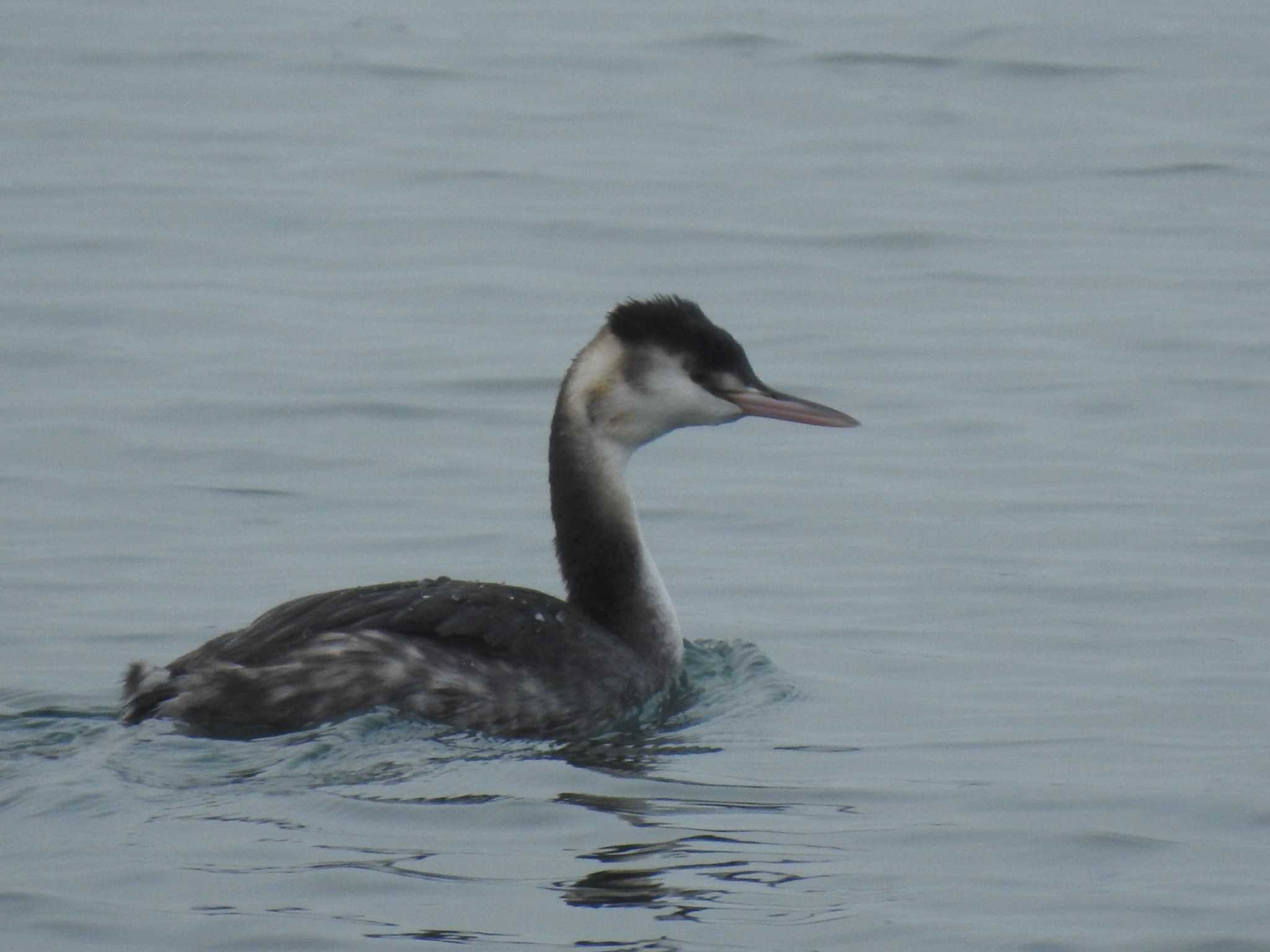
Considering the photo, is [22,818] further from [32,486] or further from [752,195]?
[752,195]

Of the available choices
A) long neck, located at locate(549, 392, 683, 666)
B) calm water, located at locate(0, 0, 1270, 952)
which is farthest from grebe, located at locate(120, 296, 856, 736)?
calm water, located at locate(0, 0, 1270, 952)

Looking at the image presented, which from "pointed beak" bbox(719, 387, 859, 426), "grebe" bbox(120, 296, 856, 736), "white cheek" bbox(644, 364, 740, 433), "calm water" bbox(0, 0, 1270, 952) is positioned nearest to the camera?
"calm water" bbox(0, 0, 1270, 952)

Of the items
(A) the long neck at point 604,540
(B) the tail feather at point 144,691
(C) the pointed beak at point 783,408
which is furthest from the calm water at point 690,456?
(C) the pointed beak at point 783,408

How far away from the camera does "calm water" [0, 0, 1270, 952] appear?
6.98 m

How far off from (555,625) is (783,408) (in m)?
1.17

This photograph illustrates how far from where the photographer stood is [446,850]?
23.1 feet

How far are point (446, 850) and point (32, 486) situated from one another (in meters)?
4.70

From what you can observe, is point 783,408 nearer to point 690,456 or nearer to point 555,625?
point 555,625

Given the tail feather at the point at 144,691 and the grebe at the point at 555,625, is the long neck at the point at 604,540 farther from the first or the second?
the tail feather at the point at 144,691

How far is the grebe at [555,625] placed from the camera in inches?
310

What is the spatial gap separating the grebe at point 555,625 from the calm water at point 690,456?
13cm

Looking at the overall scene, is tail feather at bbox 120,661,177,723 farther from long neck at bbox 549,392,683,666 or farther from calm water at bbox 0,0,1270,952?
long neck at bbox 549,392,683,666

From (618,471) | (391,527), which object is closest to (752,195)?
(391,527)

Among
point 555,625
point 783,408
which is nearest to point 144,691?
point 555,625
